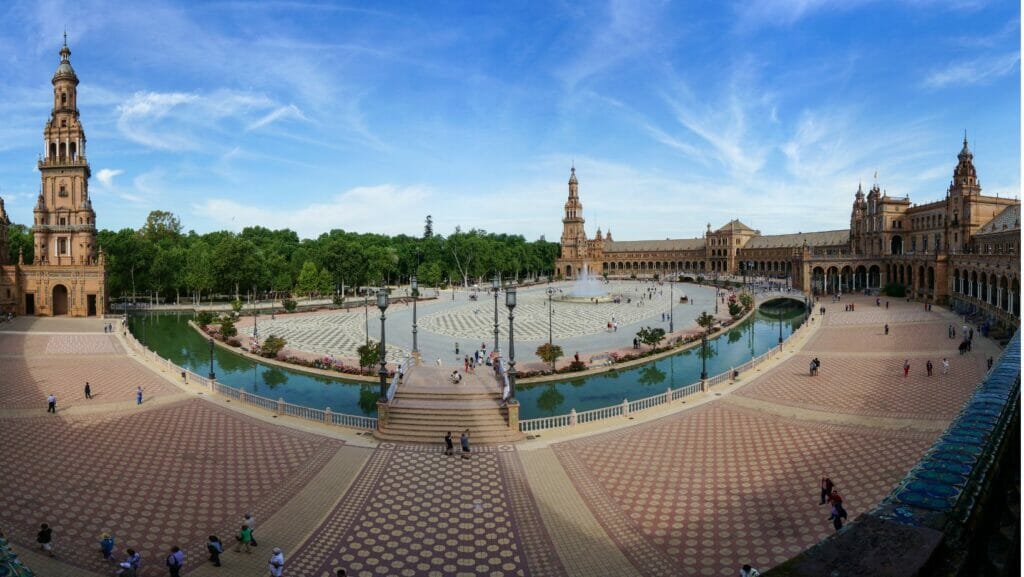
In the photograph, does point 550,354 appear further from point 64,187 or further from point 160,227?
point 160,227

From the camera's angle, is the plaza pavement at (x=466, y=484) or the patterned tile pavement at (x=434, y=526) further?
the plaza pavement at (x=466, y=484)

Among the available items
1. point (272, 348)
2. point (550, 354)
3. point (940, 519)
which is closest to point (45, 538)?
point (940, 519)

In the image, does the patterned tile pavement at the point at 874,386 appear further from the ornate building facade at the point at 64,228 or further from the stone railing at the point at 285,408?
the ornate building facade at the point at 64,228

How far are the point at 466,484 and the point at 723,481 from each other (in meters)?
6.80

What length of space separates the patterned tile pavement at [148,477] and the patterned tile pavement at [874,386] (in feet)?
59.9

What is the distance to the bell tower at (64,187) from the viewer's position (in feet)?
186

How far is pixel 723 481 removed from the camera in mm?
15414

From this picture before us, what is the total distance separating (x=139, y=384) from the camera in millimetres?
27062

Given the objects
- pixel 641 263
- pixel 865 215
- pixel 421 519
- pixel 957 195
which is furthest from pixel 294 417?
pixel 641 263

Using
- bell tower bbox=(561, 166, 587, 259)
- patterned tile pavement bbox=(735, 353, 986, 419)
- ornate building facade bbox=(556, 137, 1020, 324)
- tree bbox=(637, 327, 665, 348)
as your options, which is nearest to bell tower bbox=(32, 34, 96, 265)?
tree bbox=(637, 327, 665, 348)

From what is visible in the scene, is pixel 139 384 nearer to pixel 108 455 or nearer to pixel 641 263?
pixel 108 455

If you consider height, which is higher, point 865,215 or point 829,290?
point 865,215

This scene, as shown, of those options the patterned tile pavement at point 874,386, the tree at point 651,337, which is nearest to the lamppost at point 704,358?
the patterned tile pavement at point 874,386

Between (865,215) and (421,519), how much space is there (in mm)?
91003
